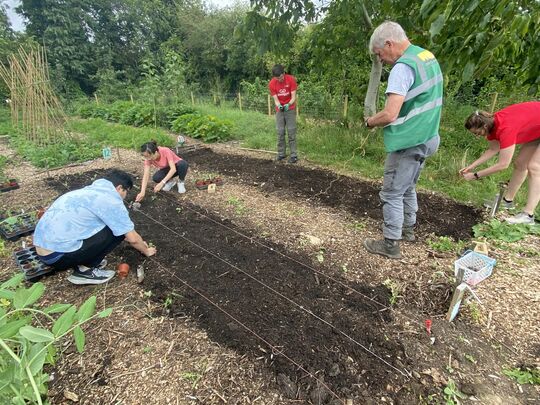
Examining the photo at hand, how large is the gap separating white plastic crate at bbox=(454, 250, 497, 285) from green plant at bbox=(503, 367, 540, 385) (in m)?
0.68

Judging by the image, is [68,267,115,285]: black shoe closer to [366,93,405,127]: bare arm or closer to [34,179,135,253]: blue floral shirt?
[34,179,135,253]: blue floral shirt

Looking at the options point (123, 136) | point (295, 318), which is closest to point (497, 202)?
point (295, 318)

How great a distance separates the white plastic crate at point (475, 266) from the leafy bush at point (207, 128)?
234 inches

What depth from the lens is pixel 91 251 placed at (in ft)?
8.18

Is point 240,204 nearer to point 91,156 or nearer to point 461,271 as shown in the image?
point 461,271

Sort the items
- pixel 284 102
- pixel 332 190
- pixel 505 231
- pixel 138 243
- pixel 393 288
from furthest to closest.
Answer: pixel 284 102, pixel 332 190, pixel 505 231, pixel 138 243, pixel 393 288

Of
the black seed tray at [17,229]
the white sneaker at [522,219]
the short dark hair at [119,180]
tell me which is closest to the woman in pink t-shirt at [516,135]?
the white sneaker at [522,219]

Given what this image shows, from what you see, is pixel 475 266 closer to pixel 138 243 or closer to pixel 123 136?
pixel 138 243

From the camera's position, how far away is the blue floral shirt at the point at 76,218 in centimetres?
232

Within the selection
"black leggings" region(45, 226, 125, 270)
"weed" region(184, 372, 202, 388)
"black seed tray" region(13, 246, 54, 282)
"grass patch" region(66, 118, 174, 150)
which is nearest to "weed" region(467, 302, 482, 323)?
"weed" region(184, 372, 202, 388)

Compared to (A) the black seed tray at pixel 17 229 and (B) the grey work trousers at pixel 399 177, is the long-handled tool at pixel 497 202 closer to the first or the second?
(B) the grey work trousers at pixel 399 177

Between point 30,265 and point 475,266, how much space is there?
152 inches

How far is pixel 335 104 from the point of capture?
7.20 metres

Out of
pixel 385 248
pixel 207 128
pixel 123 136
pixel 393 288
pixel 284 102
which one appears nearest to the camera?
pixel 393 288
